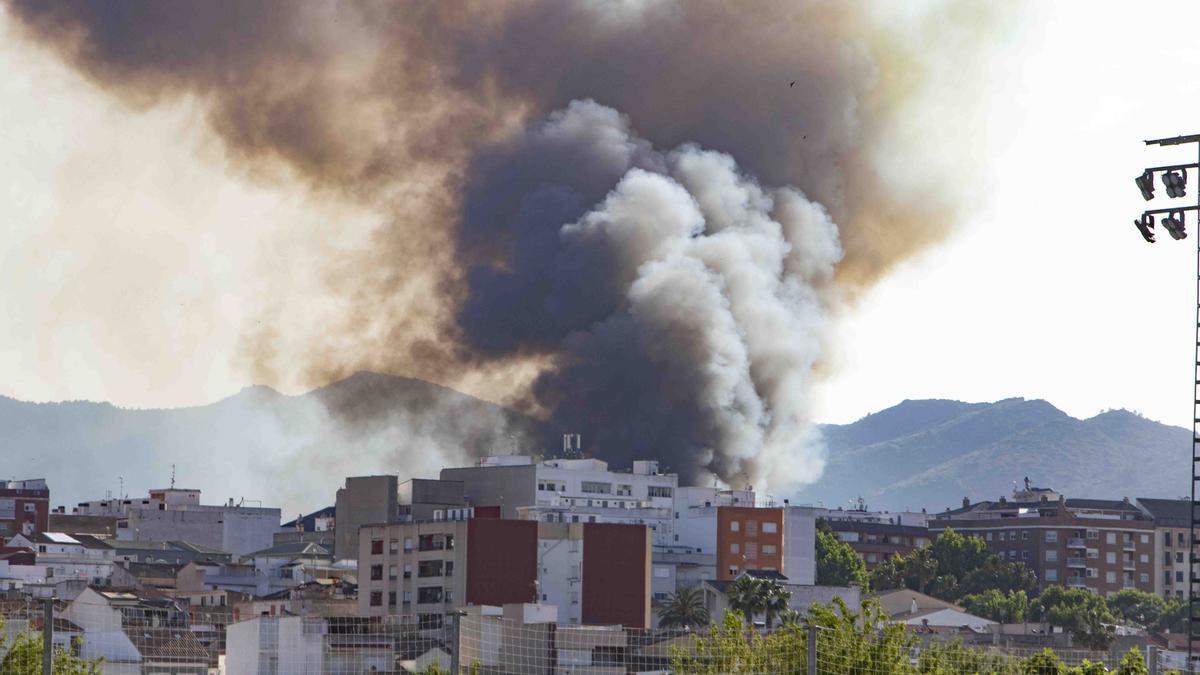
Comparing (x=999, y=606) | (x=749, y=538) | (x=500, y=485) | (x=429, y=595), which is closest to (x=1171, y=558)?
(x=999, y=606)

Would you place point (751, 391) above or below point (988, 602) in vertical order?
above

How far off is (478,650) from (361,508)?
60.9m

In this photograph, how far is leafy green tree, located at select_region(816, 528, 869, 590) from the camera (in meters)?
108

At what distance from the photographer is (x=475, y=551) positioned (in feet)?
250

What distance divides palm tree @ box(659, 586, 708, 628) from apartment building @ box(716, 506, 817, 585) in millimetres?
15023

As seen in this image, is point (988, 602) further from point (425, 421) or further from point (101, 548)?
point (425, 421)

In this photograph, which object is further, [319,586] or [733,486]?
[733,486]

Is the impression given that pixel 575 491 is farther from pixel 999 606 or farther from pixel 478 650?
pixel 478 650

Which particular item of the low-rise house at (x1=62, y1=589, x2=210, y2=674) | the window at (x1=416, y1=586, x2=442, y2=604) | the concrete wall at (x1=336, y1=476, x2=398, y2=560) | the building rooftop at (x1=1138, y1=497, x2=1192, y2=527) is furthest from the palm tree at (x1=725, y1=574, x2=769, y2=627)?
the building rooftop at (x1=1138, y1=497, x2=1192, y2=527)

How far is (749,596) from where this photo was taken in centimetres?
7600

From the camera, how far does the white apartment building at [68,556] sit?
8675cm

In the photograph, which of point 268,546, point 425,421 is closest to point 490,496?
point 268,546

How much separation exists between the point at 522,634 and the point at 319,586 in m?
35.2

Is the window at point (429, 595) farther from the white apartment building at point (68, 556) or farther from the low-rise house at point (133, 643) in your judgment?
the low-rise house at point (133, 643)
